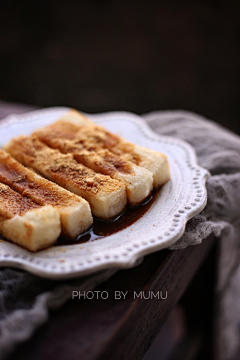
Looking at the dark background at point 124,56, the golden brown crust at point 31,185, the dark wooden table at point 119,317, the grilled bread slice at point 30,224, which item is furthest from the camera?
the dark background at point 124,56

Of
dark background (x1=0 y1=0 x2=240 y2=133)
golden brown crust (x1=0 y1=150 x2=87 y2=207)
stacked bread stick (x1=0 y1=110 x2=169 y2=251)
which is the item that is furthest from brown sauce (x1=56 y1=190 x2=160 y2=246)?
dark background (x1=0 y1=0 x2=240 y2=133)

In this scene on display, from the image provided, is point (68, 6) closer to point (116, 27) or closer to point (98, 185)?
point (116, 27)

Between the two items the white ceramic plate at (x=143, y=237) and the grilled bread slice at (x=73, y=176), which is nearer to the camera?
the white ceramic plate at (x=143, y=237)

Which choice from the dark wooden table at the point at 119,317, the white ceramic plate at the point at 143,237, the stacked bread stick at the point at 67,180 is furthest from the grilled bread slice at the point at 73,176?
the dark wooden table at the point at 119,317

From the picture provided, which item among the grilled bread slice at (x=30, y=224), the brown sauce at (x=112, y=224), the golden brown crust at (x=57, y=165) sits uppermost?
the golden brown crust at (x=57, y=165)

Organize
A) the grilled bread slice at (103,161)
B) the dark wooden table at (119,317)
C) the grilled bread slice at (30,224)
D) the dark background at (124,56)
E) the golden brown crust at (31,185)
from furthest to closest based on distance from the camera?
the dark background at (124,56) → the grilled bread slice at (103,161) → the golden brown crust at (31,185) → the grilled bread slice at (30,224) → the dark wooden table at (119,317)

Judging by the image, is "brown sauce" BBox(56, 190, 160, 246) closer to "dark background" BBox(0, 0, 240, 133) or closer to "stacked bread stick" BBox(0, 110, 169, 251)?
"stacked bread stick" BBox(0, 110, 169, 251)

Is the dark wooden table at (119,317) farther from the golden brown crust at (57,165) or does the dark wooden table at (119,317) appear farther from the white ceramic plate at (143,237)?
the golden brown crust at (57,165)

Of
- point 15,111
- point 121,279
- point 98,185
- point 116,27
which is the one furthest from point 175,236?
point 116,27
